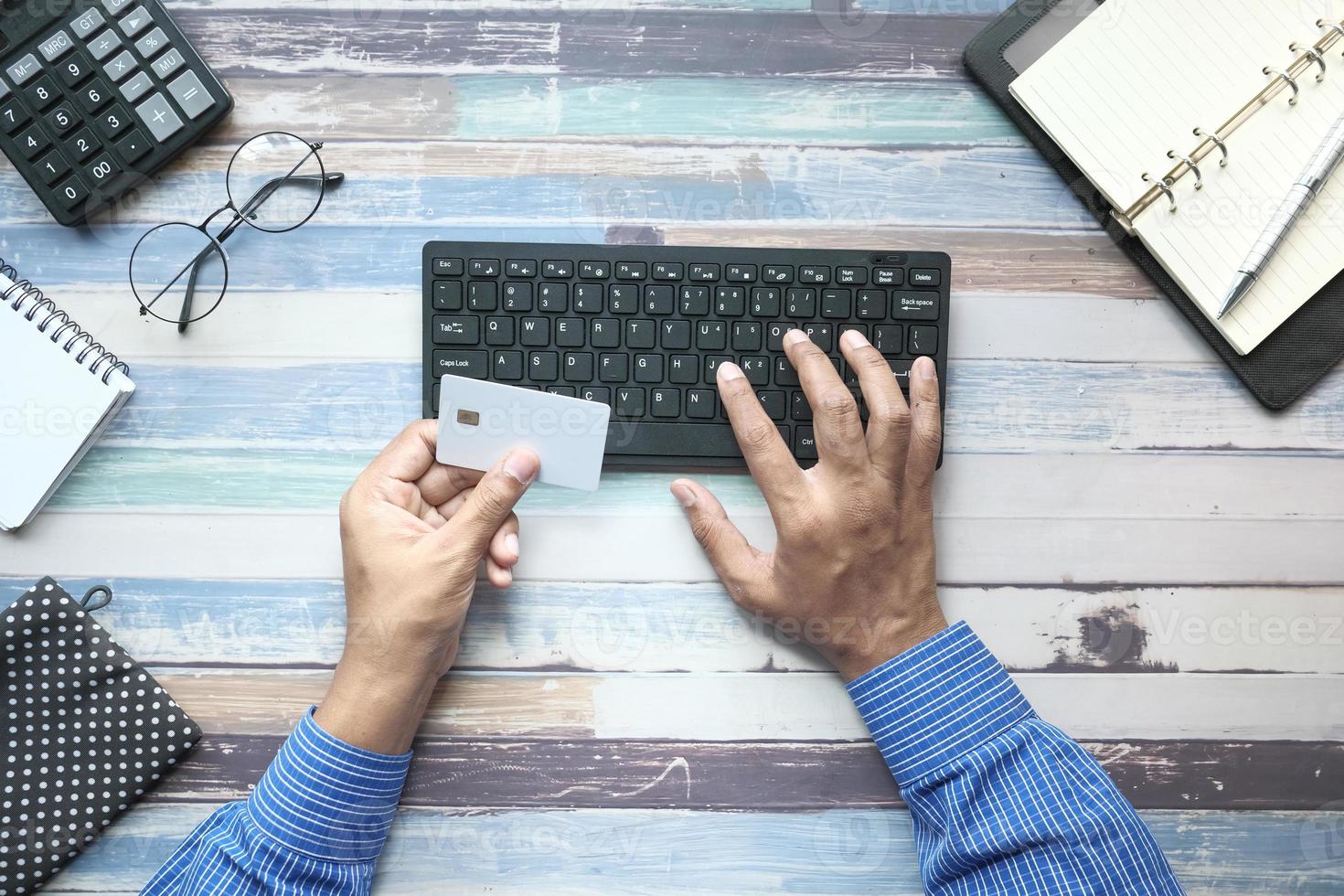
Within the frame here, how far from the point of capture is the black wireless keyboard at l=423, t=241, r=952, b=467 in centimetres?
96

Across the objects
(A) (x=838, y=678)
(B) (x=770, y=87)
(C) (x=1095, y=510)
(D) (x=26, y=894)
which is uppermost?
(B) (x=770, y=87)

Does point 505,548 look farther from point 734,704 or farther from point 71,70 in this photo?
point 71,70

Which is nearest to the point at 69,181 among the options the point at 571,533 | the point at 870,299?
the point at 571,533

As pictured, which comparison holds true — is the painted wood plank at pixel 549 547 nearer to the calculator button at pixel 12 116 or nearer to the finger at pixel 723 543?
the finger at pixel 723 543

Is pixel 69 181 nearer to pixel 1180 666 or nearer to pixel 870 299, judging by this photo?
pixel 870 299

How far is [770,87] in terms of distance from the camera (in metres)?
1.03

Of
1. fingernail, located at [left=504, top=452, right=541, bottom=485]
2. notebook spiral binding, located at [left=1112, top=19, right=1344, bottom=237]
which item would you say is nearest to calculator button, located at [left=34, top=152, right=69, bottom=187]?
fingernail, located at [left=504, top=452, right=541, bottom=485]

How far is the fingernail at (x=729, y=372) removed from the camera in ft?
3.12

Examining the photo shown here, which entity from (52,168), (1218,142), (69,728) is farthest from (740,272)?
(69,728)

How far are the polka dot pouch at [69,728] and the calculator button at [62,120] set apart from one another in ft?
1.60

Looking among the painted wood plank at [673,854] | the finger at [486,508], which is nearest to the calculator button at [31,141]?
the finger at [486,508]

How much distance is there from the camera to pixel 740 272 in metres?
0.97

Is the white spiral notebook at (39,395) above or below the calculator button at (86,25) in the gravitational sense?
below

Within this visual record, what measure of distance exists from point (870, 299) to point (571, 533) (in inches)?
16.4
